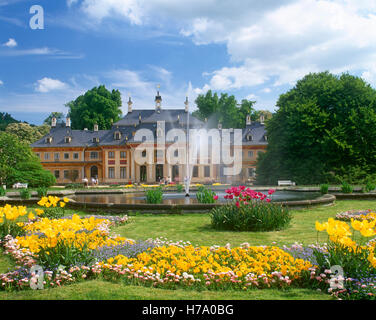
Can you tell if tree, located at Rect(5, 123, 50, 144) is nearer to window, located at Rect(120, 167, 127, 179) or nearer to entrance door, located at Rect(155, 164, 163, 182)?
window, located at Rect(120, 167, 127, 179)

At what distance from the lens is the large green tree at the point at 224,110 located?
64875 millimetres

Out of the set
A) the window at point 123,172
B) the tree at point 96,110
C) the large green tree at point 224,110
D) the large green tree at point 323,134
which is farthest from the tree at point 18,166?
the large green tree at point 224,110

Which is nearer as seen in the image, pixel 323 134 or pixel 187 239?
pixel 187 239

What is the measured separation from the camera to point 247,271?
5.26m

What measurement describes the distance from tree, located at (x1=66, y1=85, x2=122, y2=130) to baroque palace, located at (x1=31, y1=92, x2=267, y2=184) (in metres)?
5.96

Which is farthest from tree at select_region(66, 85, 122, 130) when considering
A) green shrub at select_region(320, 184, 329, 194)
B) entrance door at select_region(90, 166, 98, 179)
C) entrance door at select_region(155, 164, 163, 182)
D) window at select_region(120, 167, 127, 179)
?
green shrub at select_region(320, 184, 329, 194)

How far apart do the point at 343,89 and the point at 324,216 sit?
2647 cm

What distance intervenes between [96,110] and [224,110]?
23710mm

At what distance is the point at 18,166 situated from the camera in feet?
104

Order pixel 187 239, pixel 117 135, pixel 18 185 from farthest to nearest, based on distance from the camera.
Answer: pixel 117 135 → pixel 18 185 → pixel 187 239

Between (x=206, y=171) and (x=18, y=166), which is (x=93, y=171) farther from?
(x=18, y=166)

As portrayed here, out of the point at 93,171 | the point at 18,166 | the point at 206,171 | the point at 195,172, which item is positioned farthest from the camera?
the point at 93,171

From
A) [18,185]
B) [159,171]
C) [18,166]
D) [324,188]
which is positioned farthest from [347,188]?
[159,171]

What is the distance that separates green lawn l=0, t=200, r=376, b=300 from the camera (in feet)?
14.9
